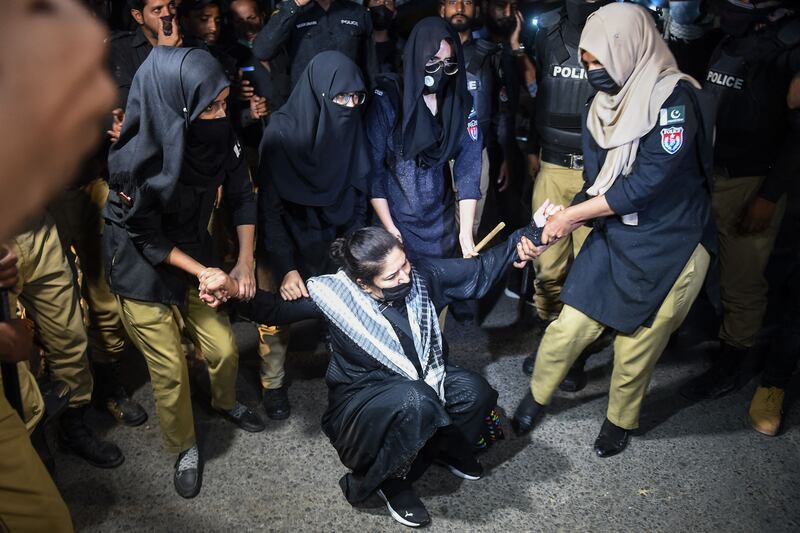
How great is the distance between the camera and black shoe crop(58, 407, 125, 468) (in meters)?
2.80

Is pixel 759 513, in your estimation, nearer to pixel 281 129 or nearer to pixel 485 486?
pixel 485 486

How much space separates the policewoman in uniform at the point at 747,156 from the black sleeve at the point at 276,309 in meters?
1.95

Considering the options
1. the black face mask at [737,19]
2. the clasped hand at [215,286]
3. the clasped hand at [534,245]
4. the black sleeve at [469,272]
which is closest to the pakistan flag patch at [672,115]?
the clasped hand at [534,245]

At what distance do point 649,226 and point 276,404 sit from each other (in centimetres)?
180

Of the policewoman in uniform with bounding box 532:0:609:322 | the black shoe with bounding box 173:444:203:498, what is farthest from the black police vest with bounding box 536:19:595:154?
the black shoe with bounding box 173:444:203:498

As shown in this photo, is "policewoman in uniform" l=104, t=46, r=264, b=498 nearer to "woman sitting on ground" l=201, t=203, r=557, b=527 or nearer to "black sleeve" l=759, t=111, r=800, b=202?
"woman sitting on ground" l=201, t=203, r=557, b=527

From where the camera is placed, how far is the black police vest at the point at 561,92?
3.33 meters

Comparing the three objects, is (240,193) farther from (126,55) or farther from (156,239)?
(126,55)

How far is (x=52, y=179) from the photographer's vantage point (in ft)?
1.73

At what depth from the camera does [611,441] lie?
9.50ft

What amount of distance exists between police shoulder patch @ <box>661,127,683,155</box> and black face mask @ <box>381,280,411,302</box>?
3.36 ft

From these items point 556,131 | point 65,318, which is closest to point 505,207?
point 556,131

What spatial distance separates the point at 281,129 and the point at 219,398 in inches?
46.6

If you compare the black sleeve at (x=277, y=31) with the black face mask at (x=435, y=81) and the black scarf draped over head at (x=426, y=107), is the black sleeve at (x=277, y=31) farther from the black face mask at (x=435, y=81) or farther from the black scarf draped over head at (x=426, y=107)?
the black face mask at (x=435, y=81)
